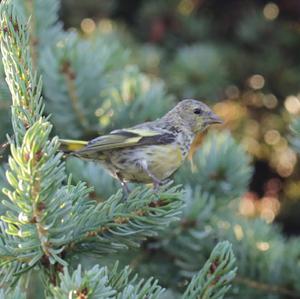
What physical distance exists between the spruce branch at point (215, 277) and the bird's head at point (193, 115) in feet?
3.41

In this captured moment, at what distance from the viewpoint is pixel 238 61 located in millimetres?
3080

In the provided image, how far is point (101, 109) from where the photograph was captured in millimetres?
1889

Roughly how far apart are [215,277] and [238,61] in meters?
2.14

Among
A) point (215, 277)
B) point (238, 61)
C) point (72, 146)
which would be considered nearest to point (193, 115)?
point (72, 146)

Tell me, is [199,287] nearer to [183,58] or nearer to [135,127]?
[135,127]

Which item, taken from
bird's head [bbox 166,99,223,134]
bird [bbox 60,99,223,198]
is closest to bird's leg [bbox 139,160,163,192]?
bird [bbox 60,99,223,198]

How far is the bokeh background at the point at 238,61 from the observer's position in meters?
2.85

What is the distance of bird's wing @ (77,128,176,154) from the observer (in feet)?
5.31

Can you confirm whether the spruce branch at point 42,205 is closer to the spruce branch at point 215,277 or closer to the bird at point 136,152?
the spruce branch at point 215,277

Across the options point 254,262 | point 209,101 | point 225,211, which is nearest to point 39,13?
point 225,211

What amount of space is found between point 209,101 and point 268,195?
0.47 metres

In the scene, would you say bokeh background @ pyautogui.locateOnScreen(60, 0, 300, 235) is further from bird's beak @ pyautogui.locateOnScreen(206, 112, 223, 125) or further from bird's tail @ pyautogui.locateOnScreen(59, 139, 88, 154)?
bird's tail @ pyautogui.locateOnScreen(59, 139, 88, 154)

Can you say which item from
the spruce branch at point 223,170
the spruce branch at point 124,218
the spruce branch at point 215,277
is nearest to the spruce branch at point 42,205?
the spruce branch at point 124,218

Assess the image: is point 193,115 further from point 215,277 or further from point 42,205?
point 42,205
